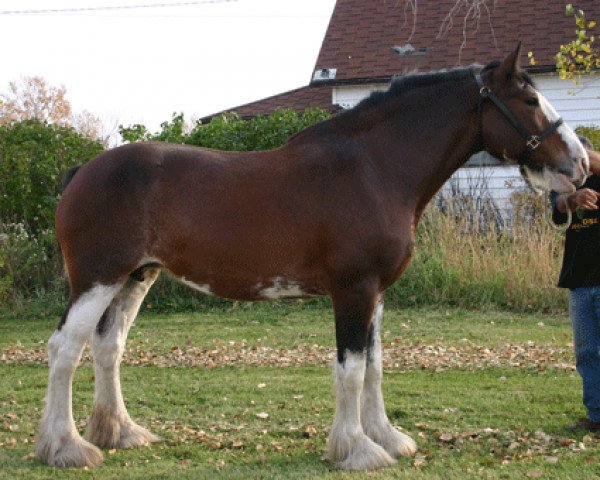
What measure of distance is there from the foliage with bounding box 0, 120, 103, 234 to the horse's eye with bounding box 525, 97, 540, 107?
934cm

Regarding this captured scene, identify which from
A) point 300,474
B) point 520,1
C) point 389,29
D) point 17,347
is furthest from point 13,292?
point 520,1

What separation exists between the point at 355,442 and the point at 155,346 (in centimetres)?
513

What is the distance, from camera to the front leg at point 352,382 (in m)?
4.79

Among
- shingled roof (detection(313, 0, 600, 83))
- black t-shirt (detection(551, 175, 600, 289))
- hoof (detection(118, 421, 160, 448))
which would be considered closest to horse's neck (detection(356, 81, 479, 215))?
black t-shirt (detection(551, 175, 600, 289))

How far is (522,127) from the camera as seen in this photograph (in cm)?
490

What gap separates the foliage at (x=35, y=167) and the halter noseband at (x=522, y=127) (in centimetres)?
915

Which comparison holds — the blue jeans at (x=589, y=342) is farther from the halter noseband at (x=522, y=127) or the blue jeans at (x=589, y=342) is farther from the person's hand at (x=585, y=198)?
the halter noseband at (x=522, y=127)

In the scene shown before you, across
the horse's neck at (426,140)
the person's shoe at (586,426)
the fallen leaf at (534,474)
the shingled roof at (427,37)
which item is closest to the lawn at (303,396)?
the fallen leaf at (534,474)

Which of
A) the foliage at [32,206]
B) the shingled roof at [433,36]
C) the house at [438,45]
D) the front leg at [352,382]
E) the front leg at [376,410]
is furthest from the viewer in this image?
the shingled roof at [433,36]

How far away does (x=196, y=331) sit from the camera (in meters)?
10.5

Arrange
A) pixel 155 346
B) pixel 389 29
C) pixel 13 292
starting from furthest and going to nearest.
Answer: pixel 389 29 → pixel 13 292 → pixel 155 346

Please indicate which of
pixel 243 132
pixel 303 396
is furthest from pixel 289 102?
pixel 303 396

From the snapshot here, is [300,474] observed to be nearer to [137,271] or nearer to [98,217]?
[137,271]

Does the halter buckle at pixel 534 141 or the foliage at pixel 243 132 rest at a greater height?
the foliage at pixel 243 132
